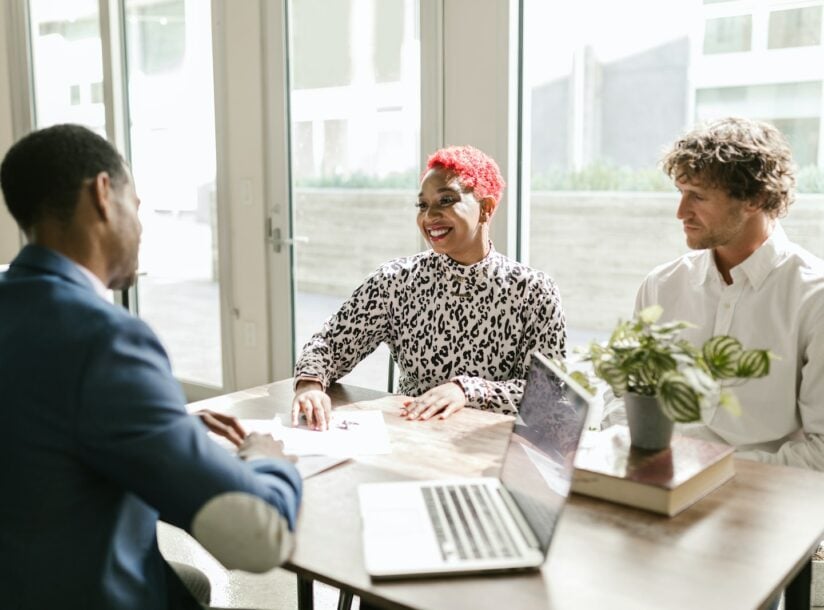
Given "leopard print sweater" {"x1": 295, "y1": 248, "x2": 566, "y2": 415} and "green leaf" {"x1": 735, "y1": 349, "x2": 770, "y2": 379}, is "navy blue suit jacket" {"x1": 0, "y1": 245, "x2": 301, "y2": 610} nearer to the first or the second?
"green leaf" {"x1": 735, "y1": 349, "x2": 770, "y2": 379}

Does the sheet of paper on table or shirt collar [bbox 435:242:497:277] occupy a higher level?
shirt collar [bbox 435:242:497:277]

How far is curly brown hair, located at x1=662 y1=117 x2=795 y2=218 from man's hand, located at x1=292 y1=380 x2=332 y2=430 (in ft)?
3.19

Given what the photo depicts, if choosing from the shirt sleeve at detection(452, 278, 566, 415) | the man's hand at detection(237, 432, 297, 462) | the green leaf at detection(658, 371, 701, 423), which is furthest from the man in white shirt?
the man's hand at detection(237, 432, 297, 462)

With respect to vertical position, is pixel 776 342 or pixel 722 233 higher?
pixel 722 233


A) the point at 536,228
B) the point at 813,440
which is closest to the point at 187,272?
the point at 536,228

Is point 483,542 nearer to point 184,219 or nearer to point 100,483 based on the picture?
point 100,483

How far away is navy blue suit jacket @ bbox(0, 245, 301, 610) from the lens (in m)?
0.97

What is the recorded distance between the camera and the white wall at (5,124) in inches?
210

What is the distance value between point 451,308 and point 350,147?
171 cm

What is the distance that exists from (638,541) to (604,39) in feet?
8.19

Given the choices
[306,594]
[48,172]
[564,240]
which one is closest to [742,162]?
[306,594]

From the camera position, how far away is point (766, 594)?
A: 103 centimetres

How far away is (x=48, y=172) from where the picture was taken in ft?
3.54

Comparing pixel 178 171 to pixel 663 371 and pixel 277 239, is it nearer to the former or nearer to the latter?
pixel 277 239
